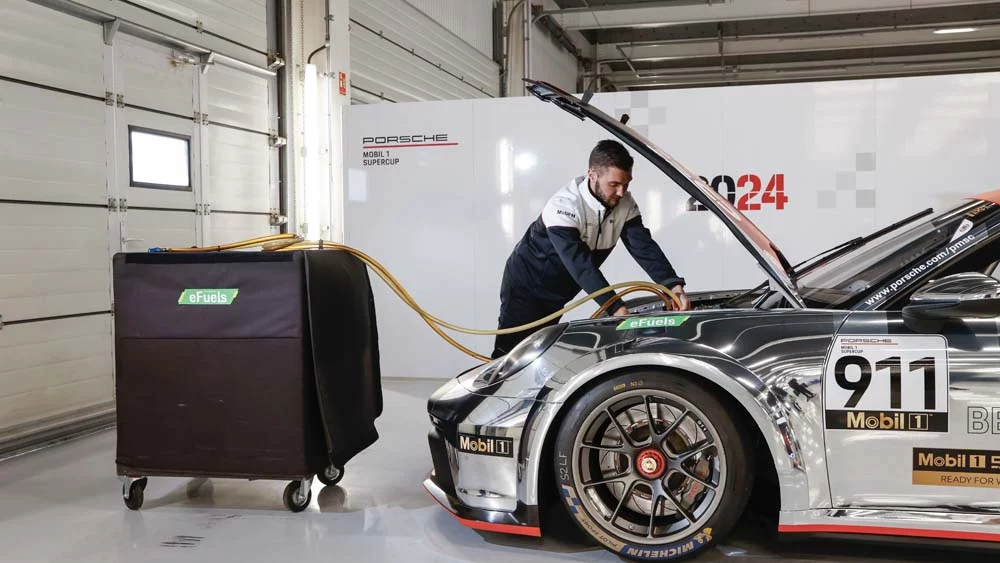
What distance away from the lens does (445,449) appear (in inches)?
113

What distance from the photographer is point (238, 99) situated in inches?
280

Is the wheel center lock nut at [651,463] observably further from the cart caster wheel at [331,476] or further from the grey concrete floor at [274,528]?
the cart caster wheel at [331,476]

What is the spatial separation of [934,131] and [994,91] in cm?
46

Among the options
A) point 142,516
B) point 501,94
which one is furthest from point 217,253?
point 501,94

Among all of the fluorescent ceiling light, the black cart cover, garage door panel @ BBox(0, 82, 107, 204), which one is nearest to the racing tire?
the black cart cover

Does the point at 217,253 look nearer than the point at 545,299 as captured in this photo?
Yes

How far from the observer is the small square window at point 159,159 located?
5.86 meters

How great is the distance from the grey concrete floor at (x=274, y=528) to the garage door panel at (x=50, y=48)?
94.1 inches

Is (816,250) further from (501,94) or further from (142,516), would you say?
(501,94)

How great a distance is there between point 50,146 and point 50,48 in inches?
23.9

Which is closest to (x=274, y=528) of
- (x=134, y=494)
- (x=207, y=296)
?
(x=134, y=494)

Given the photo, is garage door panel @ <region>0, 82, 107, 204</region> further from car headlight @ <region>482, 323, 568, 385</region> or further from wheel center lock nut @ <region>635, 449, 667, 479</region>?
wheel center lock nut @ <region>635, 449, 667, 479</region>

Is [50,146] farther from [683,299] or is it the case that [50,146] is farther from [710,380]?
[710,380]

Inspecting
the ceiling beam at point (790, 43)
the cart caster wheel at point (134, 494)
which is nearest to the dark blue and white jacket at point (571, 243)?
the cart caster wheel at point (134, 494)
